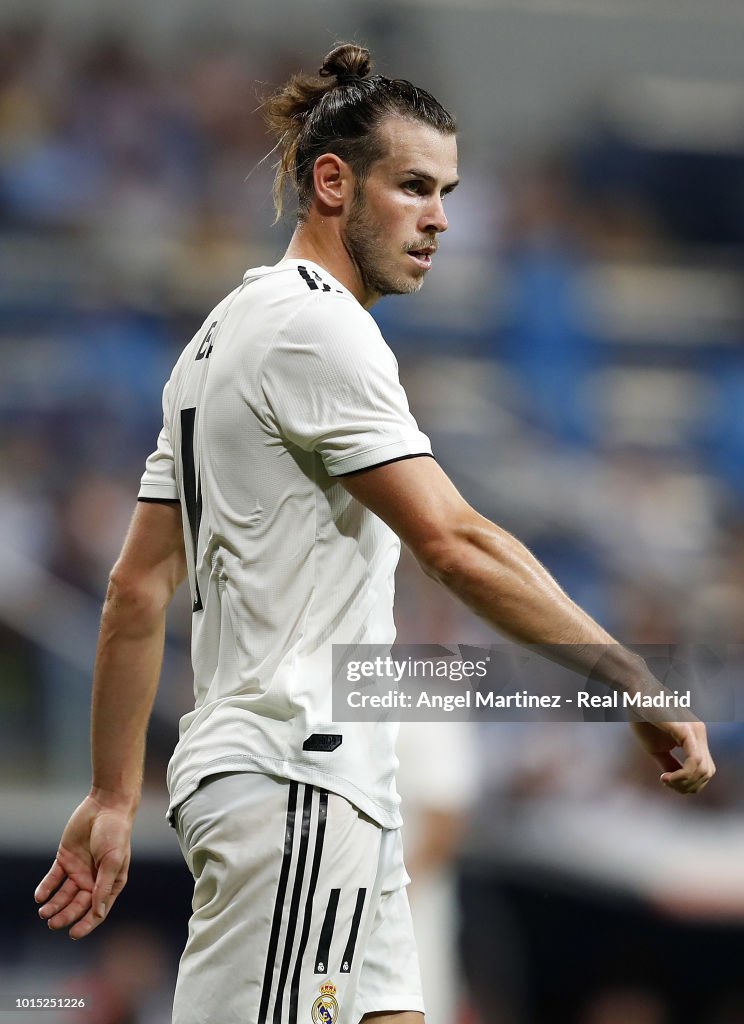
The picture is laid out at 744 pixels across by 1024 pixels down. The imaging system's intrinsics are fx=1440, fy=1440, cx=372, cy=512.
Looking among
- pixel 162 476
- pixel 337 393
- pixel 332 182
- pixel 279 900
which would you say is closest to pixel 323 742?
pixel 279 900

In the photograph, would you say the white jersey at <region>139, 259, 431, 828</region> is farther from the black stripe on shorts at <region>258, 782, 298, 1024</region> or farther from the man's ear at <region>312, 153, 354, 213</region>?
the man's ear at <region>312, 153, 354, 213</region>

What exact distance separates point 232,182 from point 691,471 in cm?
281

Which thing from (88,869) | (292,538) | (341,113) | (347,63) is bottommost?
(88,869)

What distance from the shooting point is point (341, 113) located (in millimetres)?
2523

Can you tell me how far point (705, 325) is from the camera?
7.64m

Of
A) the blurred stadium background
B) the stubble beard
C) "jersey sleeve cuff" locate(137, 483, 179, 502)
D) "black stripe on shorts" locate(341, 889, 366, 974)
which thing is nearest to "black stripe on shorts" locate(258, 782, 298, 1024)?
"black stripe on shorts" locate(341, 889, 366, 974)

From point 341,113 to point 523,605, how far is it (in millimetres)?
1006

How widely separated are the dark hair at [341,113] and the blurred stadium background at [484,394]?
6.09 ft

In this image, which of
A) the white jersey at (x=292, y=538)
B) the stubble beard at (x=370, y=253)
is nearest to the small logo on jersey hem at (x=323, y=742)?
the white jersey at (x=292, y=538)

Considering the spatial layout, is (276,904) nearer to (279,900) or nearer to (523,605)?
(279,900)

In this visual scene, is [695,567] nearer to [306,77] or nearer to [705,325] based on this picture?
[705,325]

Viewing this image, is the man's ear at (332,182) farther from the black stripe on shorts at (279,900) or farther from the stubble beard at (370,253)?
the black stripe on shorts at (279,900)

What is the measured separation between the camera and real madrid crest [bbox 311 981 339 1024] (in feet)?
6.76

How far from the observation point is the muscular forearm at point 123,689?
8.14 feet
